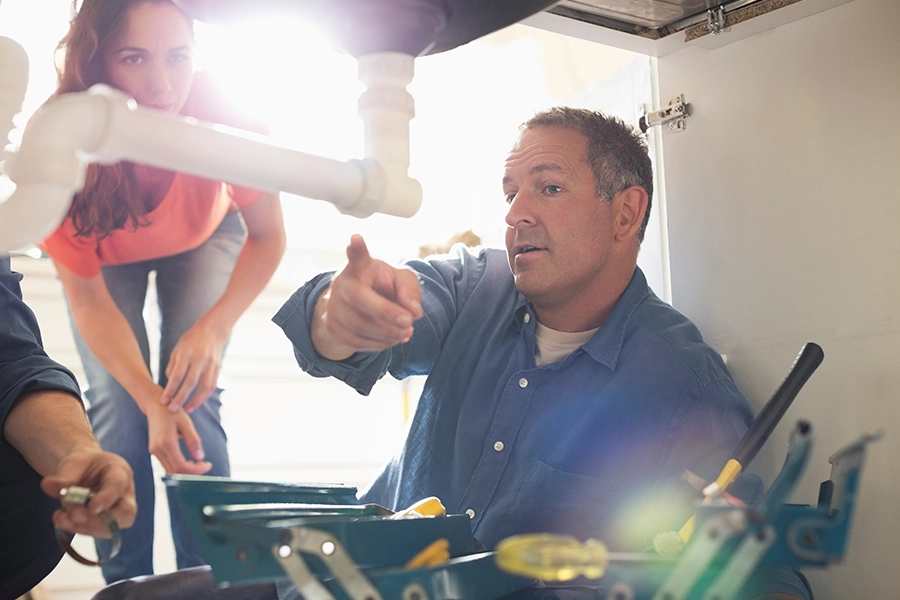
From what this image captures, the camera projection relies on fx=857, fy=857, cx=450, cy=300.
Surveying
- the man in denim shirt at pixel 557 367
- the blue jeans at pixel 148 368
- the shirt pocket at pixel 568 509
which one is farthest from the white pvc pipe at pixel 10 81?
the blue jeans at pixel 148 368

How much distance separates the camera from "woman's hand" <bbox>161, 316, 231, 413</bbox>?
4.10 feet

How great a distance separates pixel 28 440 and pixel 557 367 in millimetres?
514

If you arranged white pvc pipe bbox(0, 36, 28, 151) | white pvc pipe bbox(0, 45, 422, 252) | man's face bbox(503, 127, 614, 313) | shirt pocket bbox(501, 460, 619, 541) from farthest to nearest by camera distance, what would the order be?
man's face bbox(503, 127, 614, 313) → shirt pocket bbox(501, 460, 619, 541) → white pvc pipe bbox(0, 36, 28, 151) → white pvc pipe bbox(0, 45, 422, 252)

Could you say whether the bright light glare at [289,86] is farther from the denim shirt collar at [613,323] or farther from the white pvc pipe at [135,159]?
the white pvc pipe at [135,159]

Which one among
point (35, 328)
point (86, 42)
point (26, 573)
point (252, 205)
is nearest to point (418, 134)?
point (252, 205)

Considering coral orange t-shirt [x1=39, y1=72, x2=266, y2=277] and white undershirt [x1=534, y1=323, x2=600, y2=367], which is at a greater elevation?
coral orange t-shirt [x1=39, y1=72, x2=266, y2=277]

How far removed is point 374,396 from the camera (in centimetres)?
183

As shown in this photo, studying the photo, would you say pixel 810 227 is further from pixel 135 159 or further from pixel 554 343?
pixel 135 159

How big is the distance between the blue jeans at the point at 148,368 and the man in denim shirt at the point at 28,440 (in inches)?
20.1

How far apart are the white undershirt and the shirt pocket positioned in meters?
0.18

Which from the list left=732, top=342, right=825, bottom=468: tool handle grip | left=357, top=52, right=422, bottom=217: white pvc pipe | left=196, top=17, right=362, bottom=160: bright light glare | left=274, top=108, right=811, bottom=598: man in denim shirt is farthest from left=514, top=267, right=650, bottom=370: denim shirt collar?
left=357, top=52, right=422, bottom=217: white pvc pipe

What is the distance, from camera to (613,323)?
95 centimetres

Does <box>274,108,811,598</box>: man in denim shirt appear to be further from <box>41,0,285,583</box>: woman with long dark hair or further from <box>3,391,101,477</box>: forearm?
<box>41,0,285,583</box>: woman with long dark hair

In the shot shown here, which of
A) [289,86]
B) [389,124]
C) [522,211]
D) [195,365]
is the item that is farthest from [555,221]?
[289,86]
